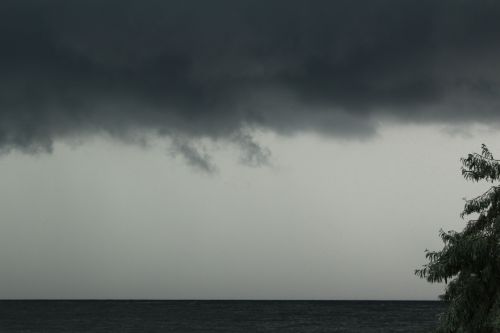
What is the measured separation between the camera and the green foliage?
19672mm

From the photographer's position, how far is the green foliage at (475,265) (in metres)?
19.7

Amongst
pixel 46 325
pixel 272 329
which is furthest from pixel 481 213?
→ pixel 46 325

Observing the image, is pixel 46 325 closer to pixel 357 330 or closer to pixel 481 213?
pixel 357 330

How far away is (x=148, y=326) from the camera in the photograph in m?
120

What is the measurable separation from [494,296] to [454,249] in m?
2.53

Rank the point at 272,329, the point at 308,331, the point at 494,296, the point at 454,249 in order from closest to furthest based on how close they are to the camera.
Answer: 1. the point at 454,249
2. the point at 494,296
3. the point at 308,331
4. the point at 272,329

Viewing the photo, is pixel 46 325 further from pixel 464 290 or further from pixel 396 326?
pixel 464 290

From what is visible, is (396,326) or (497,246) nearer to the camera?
(497,246)

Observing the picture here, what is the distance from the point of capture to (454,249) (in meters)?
19.5

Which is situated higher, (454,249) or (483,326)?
(454,249)

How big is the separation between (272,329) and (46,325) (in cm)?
3825

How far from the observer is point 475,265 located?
66.1 feet

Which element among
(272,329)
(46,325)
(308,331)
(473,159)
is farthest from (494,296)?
(46,325)

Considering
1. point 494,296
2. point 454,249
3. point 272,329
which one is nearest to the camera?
point 454,249
